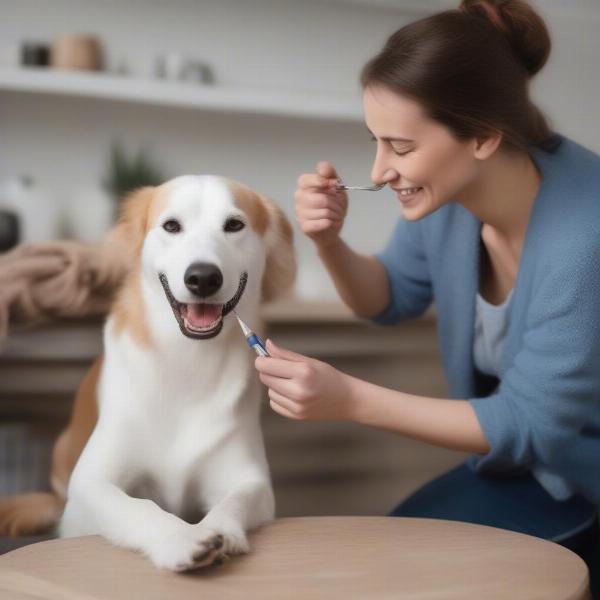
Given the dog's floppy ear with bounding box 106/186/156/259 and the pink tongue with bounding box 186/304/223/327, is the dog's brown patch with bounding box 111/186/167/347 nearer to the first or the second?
the dog's floppy ear with bounding box 106/186/156/259

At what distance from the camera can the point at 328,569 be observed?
80 cm

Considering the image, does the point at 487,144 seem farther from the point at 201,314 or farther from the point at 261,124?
the point at 261,124

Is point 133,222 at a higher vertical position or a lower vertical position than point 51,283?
higher

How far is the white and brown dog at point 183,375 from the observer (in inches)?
35.5

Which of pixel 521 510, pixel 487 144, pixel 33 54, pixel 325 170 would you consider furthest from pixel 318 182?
pixel 33 54

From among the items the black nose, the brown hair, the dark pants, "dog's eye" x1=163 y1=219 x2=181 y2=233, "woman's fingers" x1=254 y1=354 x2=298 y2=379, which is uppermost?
the brown hair

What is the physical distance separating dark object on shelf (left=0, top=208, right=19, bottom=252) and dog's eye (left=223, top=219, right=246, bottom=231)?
114 centimetres

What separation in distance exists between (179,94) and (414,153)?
52.2 inches

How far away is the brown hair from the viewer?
38.7 inches

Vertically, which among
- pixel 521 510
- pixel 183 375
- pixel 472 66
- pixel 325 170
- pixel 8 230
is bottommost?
pixel 521 510

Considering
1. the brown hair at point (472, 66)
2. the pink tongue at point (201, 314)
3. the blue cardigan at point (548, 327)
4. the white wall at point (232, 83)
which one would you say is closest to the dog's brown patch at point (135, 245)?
the pink tongue at point (201, 314)

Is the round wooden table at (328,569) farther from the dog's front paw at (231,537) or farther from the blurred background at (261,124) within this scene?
the blurred background at (261,124)

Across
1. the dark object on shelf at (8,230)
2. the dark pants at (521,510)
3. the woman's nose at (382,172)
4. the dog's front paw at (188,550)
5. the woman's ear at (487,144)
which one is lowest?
the dark pants at (521,510)

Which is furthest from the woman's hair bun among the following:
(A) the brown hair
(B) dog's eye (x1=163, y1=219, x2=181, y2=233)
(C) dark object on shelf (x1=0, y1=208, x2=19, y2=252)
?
(C) dark object on shelf (x1=0, y1=208, x2=19, y2=252)
